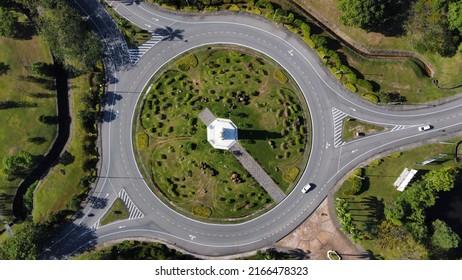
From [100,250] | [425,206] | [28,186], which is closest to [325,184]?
[425,206]

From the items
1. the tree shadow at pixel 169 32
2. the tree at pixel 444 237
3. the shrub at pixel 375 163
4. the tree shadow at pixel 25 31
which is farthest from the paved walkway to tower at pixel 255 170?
the tree shadow at pixel 25 31

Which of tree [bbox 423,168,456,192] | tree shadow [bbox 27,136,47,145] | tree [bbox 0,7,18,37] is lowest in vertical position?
tree [bbox 423,168,456,192]

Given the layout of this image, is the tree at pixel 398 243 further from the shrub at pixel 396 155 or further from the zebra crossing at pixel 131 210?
the zebra crossing at pixel 131 210

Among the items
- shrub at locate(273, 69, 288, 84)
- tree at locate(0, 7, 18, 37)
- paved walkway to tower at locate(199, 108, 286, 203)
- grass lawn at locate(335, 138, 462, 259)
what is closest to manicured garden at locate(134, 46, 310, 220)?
shrub at locate(273, 69, 288, 84)

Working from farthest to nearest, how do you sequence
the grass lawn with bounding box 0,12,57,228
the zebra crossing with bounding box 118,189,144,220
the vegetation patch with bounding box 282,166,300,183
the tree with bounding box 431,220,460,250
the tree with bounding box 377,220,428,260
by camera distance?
the zebra crossing with bounding box 118,189,144,220 < the vegetation patch with bounding box 282,166,300,183 < the grass lawn with bounding box 0,12,57,228 < the tree with bounding box 431,220,460,250 < the tree with bounding box 377,220,428,260

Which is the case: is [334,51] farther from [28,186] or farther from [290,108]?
[28,186]

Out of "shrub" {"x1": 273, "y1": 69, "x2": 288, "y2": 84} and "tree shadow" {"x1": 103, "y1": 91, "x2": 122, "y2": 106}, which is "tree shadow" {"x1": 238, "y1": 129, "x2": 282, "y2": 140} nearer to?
"shrub" {"x1": 273, "y1": 69, "x2": 288, "y2": 84}
